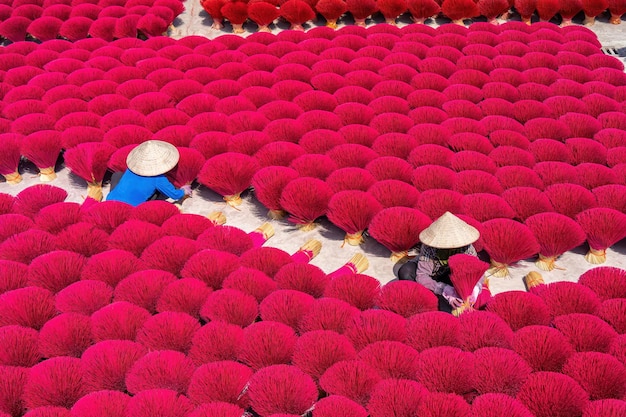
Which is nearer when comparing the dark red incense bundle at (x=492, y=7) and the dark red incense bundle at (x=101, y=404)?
the dark red incense bundle at (x=101, y=404)

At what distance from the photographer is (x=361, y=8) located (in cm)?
714

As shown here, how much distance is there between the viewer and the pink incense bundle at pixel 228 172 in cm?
464

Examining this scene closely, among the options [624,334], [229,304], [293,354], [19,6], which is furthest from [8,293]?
[19,6]

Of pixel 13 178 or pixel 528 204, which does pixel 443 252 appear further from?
pixel 13 178

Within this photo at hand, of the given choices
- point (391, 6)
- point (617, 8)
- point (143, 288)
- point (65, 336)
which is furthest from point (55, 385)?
point (617, 8)

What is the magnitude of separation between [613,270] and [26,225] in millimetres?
3308

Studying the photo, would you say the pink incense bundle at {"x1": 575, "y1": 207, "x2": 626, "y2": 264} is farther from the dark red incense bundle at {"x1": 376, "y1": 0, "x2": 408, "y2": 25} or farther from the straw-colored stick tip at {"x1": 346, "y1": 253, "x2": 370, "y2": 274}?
the dark red incense bundle at {"x1": 376, "y1": 0, "x2": 408, "y2": 25}

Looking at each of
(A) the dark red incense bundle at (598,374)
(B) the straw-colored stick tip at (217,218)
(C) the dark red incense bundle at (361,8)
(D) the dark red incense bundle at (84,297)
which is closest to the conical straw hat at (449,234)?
(A) the dark red incense bundle at (598,374)

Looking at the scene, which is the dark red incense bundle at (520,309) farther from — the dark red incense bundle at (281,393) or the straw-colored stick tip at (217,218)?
the straw-colored stick tip at (217,218)

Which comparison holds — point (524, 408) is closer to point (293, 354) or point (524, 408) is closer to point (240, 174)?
point (293, 354)

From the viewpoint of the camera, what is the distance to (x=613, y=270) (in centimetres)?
365

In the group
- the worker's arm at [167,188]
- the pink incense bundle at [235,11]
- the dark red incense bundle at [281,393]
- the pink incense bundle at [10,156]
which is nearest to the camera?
A: the dark red incense bundle at [281,393]

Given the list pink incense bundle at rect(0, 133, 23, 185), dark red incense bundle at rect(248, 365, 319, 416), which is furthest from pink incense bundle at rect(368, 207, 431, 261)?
pink incense bundle at rect(0, 133, 23, 185)

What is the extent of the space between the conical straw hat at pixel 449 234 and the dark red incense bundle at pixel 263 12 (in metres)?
4.23
